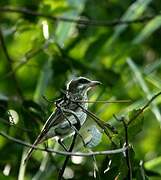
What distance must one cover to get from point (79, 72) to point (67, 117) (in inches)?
83.3

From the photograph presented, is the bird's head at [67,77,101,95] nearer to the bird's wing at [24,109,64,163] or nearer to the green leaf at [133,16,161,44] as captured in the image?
the bird's wing at [24,109,64,163]

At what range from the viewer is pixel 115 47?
627 cm

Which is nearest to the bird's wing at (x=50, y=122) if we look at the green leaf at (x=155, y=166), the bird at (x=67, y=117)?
the bird at (x=67, y=117)

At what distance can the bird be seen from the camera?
3.17 m

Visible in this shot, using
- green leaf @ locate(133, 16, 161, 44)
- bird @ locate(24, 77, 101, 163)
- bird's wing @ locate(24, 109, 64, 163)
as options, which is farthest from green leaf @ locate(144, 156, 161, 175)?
bird's wing @ locate(24, 109, 64, 163)

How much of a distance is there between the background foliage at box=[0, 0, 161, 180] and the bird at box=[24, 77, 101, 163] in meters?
0.11

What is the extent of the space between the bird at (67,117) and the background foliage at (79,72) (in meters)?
0.11

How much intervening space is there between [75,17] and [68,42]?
77cm

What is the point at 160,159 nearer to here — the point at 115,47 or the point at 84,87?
the point at 84,87

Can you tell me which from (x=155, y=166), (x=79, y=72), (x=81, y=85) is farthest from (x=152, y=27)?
(x=81, y=85)

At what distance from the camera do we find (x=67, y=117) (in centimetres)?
333

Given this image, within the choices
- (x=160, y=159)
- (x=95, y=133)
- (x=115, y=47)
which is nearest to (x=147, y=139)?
(x=115, y=47)

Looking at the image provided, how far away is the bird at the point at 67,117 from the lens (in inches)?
125

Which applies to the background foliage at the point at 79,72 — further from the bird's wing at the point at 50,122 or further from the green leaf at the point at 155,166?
the bird's wing at the point at 50,122
